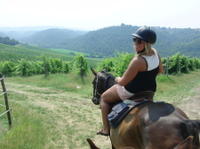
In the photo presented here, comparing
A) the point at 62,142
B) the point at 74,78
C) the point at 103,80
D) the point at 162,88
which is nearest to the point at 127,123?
the point at 103,80

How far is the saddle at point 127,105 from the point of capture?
15.6ft

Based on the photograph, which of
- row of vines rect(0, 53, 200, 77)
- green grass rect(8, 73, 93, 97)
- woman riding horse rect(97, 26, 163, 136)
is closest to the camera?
woman riding horse rect(97, 26, 163, 136)

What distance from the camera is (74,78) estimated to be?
31547 millimetres

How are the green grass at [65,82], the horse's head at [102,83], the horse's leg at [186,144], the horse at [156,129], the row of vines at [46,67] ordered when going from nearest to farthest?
1. the horse's leg at [186,144]
2. the horse at [156,129]
3. the horse's head at [102,83]
4. the green grass at [65,82]
5. the row of vines at [46,67]

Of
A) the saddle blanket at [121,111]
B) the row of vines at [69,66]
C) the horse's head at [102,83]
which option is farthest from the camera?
the row of vines at [69,66]

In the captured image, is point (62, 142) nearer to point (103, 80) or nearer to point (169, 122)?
point (103, 80)

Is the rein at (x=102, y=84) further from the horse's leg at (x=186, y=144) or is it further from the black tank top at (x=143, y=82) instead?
the horse's leg at (x=186, y=144)

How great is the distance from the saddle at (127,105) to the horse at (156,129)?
8cm

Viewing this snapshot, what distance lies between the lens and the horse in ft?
12.3

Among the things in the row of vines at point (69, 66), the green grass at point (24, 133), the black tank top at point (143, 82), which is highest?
the black tank top at point (143, 82)

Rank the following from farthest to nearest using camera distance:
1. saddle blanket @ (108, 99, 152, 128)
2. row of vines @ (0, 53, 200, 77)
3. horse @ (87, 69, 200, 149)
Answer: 1. row of vines @ (0, 53, 200, 77)
2. saddle blanket @ (108, 99, 152, 128)
3. horse @ (87, 69, 200, 149)

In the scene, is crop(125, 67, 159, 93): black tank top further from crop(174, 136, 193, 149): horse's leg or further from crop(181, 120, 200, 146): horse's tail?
crop(174, 136, 193, 149): horse's leg

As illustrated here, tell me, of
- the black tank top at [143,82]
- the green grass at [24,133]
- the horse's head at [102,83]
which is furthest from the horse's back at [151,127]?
the green grass at [24,133]

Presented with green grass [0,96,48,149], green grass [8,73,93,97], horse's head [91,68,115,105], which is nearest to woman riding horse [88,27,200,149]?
horse's head [91,68,115,105]
